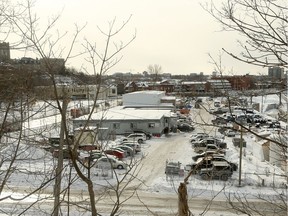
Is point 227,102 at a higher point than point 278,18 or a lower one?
lower

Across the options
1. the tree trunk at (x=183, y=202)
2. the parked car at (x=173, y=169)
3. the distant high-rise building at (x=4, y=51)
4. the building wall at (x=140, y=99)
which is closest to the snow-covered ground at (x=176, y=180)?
the parked car at (x=173, y=169)

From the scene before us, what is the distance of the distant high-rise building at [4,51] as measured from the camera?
3.72 meters

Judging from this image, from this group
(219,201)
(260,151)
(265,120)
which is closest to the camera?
(219,201)

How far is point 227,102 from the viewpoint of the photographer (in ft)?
9.21

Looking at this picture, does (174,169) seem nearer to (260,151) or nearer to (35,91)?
(260,151)

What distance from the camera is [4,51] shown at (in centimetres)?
384

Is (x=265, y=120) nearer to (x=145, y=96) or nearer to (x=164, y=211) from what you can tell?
(x=145, y=96)

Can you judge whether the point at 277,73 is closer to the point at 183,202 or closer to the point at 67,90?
the point at 183,202

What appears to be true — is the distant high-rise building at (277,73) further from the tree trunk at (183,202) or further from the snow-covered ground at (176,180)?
the snow-covered ground at (176,180)

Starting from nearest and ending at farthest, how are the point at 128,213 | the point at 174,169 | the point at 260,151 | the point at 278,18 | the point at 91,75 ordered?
the point at 278,18
the point at 91,75
the point at 128,213
the point at 174,169
the point at 260,151

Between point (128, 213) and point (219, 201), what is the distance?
350 centimetres

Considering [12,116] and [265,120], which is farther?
[265,120]

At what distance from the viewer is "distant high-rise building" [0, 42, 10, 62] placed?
12.2 feet

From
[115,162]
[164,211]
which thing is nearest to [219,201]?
[164,211]
